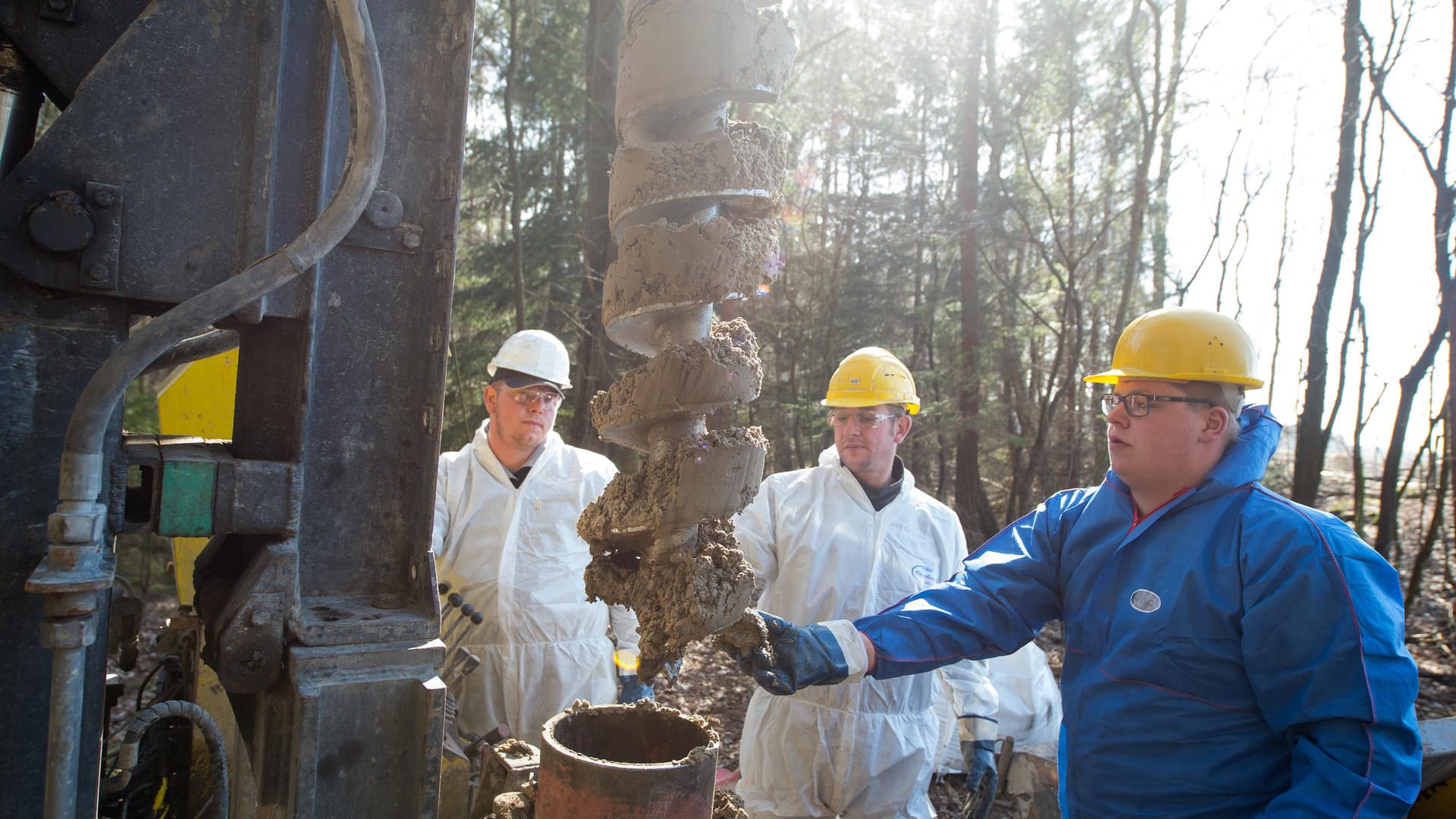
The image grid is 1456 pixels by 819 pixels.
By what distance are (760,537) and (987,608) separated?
1.15m

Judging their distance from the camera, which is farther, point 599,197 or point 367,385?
point 599,197

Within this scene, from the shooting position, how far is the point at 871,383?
3.92m

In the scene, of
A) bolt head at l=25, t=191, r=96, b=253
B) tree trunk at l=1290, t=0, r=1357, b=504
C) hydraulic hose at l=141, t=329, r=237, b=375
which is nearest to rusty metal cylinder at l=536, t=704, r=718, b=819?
hydraulic hose at l=141, t=329, r=237, b=375

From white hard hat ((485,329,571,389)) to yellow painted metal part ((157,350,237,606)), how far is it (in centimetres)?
115

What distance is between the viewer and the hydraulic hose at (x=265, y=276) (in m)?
1.28

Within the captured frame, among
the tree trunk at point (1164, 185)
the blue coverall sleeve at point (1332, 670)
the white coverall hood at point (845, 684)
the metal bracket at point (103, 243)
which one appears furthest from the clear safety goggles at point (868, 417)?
the tree trunk at point (1164, 185)

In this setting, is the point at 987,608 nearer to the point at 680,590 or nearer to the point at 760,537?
the point at 760,537

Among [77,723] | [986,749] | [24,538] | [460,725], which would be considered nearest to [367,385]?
[24,538]

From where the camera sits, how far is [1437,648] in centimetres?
815

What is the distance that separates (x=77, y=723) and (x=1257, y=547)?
2515 mm

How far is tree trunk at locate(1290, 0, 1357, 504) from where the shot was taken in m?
9.67

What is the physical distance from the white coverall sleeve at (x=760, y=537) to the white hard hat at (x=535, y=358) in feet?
3.71

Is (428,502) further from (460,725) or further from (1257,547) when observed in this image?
(460,725)

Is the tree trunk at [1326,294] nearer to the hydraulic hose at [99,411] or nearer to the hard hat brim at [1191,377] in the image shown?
the hard hat brim at [1191,377]
